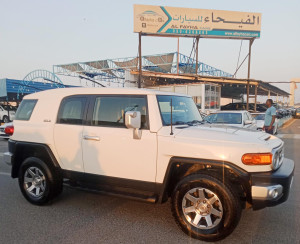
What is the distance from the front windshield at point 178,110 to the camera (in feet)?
11.3

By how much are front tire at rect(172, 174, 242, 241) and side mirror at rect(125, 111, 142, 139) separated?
2.76 feet

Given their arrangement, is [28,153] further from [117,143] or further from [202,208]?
[202,208]

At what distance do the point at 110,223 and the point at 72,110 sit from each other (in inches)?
71.5

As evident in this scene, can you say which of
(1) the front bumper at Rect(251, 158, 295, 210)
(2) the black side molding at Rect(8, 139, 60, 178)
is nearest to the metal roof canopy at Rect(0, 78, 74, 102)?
(2) the black side molding at Rect(8, 139, 60, 178)

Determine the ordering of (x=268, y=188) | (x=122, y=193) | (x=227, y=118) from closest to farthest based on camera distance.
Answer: (x=268, y=188)
(x=122, y=193)
(x=227, y=118)

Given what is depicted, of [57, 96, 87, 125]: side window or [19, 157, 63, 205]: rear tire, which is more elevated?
[57, 96, 87, 125]: side window

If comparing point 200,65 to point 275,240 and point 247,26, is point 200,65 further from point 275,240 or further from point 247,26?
point 275,240

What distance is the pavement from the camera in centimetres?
302

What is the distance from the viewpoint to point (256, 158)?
2.81 meters

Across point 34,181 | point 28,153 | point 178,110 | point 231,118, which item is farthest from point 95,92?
point 231,118

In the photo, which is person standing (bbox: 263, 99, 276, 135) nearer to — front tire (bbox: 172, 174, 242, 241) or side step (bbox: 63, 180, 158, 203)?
front tire (bbox: 172, 174, 242, 241)

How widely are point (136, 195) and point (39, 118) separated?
217cm

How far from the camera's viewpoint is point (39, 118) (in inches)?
162

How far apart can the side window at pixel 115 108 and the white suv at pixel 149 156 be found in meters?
0.01
